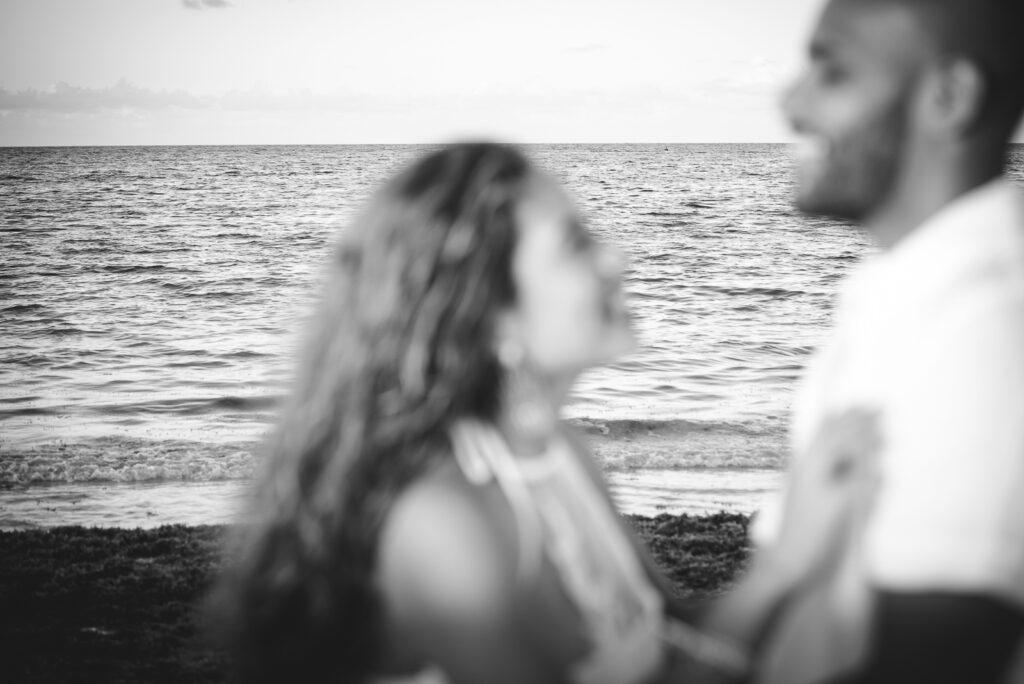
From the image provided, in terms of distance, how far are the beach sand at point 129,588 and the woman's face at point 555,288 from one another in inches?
171

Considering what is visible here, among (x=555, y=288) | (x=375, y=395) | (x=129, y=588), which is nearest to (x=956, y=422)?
(x=555, y=288)

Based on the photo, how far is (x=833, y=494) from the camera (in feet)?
5.68

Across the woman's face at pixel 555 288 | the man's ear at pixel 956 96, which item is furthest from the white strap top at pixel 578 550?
the man's ear at pixel 956 96

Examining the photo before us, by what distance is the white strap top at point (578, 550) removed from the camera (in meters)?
1.71

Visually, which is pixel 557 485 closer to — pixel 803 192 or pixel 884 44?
pixel 803 192

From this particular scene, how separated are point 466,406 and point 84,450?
1061cm

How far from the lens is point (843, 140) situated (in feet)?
6.74

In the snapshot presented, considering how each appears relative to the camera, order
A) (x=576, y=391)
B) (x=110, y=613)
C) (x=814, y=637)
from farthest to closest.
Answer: (x=576, y=391)
(x=110, y=613)
(x=814, y=637)

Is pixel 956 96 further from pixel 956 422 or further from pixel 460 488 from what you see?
pixel 460 488

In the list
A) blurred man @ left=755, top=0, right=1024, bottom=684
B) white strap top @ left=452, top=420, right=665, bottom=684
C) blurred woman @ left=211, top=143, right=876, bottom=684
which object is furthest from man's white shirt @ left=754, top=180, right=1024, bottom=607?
white strap top @ left=452, top=420, right=665, bottom=684

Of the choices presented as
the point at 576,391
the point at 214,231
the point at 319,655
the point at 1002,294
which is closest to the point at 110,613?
the point at 319,655

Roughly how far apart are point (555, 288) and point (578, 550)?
521mm

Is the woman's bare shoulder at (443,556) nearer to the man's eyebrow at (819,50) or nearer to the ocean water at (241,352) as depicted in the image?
the man's eyebrow at (819,50)

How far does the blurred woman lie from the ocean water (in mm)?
2553
